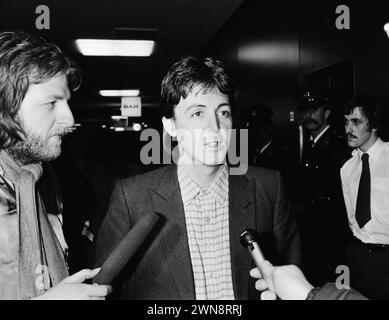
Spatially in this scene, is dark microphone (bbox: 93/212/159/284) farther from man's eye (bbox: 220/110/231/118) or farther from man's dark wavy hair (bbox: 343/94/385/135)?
man's dark wavy hair (bbox: 343/94/385/135)

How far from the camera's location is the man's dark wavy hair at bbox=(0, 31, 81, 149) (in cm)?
136

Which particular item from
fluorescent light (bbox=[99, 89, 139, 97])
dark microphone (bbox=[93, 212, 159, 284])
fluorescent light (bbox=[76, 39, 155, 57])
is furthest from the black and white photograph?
fluorescent light (bbox=[99, 89, 139, 97])

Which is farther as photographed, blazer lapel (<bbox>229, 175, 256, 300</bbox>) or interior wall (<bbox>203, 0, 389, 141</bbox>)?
interior wall (<bbox>203, 0, 389, 141</bbox>)

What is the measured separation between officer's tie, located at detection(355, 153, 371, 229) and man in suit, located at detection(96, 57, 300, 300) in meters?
1.61

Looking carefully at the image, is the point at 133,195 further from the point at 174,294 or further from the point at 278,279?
the point at 278,279

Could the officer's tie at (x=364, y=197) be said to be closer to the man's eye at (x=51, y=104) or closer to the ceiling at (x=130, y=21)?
the man's eye at (x=51, y=104)

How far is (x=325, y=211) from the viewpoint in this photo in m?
3.56

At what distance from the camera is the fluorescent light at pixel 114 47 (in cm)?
814

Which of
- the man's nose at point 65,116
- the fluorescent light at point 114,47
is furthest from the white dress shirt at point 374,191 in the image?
the fluorescent light at point 114,47

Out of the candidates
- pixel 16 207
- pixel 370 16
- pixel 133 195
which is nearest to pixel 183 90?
pixel 133 195

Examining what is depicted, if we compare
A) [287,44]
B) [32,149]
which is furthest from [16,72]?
[287,44]

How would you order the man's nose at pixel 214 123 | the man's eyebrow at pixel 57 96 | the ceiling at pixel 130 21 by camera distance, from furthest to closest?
the ceiling at pixel 130 21 < the man's nose at pixel 214 123 < the man's eyebrow at pixel 57 96

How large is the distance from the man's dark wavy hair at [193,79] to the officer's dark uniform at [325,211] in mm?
2221
